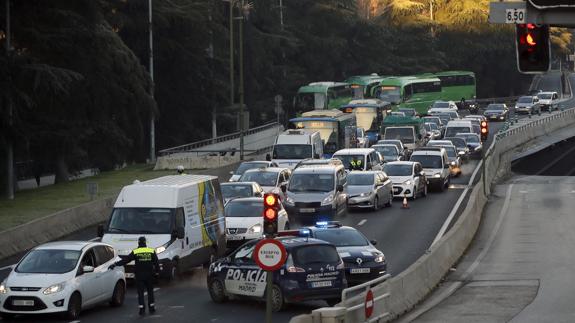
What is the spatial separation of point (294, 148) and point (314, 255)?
2976cm

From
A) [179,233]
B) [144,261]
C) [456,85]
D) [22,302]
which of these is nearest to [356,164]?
[179,233]

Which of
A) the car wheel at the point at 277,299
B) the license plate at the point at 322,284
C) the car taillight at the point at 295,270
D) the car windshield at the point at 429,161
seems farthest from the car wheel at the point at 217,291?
the car windshield at the point at 429,161

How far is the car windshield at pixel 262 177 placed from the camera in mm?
45594

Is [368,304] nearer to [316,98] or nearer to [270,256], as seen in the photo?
[270,256]

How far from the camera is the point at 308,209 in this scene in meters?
41.8

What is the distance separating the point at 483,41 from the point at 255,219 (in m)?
101

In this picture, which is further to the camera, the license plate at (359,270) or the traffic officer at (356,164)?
the traffic officer at (356,164)

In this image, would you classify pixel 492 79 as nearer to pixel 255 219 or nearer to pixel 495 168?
pixel 495 168

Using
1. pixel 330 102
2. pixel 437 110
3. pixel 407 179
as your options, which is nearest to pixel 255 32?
pixel 330 102

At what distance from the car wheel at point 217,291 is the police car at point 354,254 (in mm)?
2984

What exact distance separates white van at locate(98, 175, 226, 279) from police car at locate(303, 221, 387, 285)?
3.00m

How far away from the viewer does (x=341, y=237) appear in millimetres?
29125

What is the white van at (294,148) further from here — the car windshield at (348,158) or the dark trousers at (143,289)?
the dark trousers at (143,289)

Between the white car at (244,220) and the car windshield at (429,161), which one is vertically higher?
the car windshield at (429,161)
